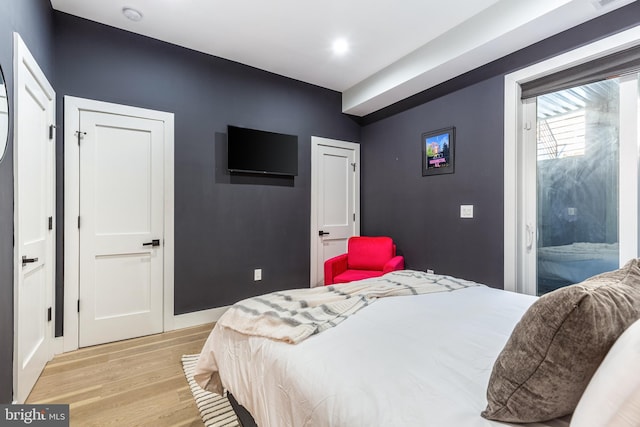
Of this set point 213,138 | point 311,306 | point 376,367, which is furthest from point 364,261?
point 376,367

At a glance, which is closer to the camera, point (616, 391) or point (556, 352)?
point (616, 391)

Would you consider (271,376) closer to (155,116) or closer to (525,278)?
(525,278)

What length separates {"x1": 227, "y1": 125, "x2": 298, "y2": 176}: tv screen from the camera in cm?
340

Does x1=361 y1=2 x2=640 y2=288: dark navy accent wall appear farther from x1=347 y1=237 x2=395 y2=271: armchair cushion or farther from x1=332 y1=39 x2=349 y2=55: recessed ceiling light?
x1=332 y1=39 x2=349 y2=55: recessed ceiling light

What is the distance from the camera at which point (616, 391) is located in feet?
1.97

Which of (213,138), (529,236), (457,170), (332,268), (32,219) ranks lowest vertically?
(332,268)

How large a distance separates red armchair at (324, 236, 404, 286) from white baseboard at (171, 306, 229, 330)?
1275 millimetres

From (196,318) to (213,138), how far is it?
1.93 metres

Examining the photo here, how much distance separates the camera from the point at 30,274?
2051mm

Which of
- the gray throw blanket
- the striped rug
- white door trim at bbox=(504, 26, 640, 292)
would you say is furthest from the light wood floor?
white door trim at bbox=(504, 26, 640, 292)

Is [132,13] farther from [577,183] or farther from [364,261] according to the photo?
[577,183]

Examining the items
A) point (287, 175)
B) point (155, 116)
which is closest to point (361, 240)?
point (287, 175)

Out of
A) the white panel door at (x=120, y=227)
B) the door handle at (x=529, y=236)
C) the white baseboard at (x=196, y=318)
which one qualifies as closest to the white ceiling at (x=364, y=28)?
the white panel door at (x=120, y=227)

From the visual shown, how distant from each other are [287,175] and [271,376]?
2.88 m
